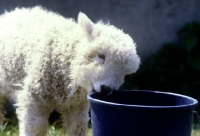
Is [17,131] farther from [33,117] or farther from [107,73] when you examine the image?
[107,73]

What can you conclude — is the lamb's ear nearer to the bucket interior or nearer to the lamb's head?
the lamb's head

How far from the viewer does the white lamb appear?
Result: 4.30m

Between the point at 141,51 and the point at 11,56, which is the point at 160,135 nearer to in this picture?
the point at 11,56

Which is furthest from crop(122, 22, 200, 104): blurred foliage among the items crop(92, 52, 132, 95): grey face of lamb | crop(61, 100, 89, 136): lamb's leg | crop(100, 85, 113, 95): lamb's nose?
crop(100, 85, 113, 95): lamb's nose

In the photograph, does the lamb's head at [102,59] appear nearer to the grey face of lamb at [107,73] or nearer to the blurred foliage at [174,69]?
the grey face of lamb at [107,73]

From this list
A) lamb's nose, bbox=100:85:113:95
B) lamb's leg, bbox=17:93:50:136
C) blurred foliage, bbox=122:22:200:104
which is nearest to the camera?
lamb's nose, bbox=100:85:113:95

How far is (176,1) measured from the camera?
7676mm

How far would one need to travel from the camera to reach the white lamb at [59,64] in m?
4.30

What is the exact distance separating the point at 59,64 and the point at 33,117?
0.56 metres

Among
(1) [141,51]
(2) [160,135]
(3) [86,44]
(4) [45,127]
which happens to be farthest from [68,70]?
(1) [141,51]

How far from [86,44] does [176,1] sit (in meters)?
3.50

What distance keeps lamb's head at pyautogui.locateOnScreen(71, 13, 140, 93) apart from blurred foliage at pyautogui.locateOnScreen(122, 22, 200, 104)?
3.11 m

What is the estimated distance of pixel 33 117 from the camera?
15.8 feet

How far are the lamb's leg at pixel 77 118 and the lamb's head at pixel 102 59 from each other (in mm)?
579
